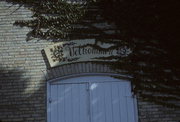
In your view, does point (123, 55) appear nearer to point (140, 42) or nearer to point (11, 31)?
point (140, 42)

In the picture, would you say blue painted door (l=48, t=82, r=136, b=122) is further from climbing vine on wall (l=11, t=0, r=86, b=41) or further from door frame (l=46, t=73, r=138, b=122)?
climbing vine on wall (l=11, t=0, r=86, b=41)

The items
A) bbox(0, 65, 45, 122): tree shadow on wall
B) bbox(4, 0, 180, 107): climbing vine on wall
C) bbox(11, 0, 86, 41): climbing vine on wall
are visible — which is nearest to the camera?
bbox(0, 65, 45, 122): tree shadow on wall

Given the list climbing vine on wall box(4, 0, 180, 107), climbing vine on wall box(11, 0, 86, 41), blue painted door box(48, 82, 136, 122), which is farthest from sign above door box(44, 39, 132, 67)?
blue painted door box(48, 82, 136, 122)

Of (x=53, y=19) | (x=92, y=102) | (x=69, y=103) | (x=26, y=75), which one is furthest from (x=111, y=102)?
(x=53, y=19)

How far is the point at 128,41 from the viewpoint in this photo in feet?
20.7

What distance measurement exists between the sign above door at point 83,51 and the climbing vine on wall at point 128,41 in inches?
4.2

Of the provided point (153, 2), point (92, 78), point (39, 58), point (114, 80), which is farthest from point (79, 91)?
point (153, 2)

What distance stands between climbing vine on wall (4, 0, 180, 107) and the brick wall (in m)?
0.21

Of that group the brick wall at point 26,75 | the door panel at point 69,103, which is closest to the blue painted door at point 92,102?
the door panel at point 69,103

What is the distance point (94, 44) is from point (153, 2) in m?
2.02

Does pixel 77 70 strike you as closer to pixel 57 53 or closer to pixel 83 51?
pixel 83 51

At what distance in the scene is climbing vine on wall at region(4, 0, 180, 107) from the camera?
6.07m

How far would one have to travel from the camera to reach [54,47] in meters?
6.23

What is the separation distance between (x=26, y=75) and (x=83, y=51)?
1.55m
